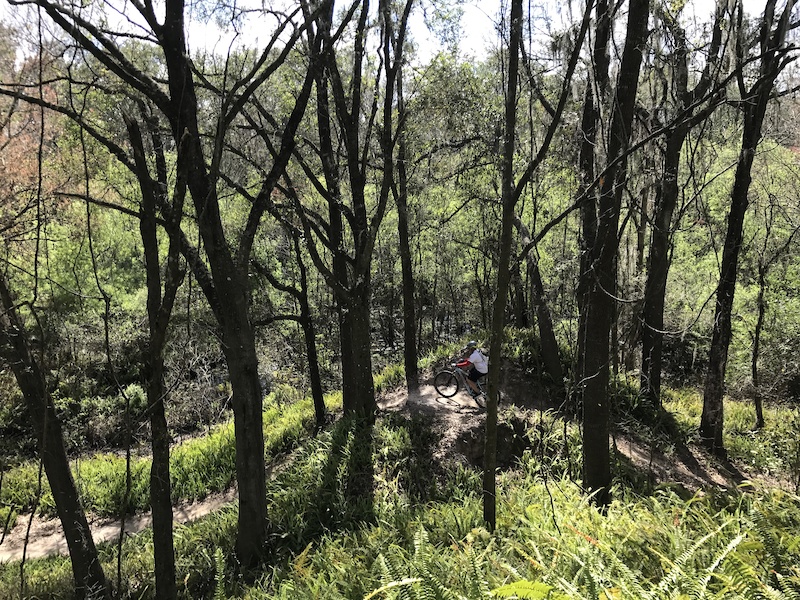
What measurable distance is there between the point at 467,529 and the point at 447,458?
3119 millimetres

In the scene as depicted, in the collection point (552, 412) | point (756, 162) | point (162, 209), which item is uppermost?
point (756, 162)

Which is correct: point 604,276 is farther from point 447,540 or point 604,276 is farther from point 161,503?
point 161,503

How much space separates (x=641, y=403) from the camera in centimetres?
939

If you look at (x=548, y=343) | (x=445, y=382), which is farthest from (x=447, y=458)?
(x=548, y=343)

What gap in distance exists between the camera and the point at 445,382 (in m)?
9.38

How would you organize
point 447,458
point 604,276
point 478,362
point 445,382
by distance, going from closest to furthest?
point 604,276 < point 447,458 < point 478,362 < point 445,382

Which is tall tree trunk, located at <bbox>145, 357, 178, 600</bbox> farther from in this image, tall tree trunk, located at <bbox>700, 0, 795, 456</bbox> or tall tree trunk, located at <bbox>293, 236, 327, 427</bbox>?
tall tree trunk, located at <bbox>700, 0, 795, 456</bbox>

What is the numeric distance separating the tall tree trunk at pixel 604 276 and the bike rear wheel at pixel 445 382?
14.0 ft

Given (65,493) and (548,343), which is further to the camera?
(548,343)

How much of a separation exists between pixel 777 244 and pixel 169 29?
1403cm

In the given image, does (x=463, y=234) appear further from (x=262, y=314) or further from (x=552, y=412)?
(x=552, y=412)

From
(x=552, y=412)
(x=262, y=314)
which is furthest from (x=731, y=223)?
(x=262, y=314)

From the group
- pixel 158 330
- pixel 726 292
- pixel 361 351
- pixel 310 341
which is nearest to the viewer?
pixel 158 330

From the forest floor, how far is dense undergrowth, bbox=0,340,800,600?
32 cm
